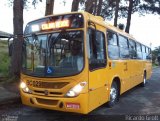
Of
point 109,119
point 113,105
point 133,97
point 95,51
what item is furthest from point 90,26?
point 133,97

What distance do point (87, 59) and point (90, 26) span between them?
0.92m

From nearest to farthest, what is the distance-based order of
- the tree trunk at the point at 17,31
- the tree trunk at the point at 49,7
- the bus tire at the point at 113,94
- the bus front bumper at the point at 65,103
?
the bus front bumper at the point at 65,103 < the bus tire at the point at 113,94 < the tree trunk at the point at 17,31 < the tree trunk at the point at 49,7

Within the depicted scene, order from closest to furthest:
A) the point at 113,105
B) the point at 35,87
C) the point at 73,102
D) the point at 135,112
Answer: the point at 73,102 < the point at 35,87 < the point at 135,112 < the point at 113,105

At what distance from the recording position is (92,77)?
828 cm

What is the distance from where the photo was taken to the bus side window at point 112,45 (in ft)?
→ 32.4

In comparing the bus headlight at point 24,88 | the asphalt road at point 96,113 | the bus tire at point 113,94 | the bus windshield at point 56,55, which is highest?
the bus windshield at point 56,55

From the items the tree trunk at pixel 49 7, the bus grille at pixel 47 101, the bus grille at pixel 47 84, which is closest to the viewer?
the bus grille at pixel 47 84

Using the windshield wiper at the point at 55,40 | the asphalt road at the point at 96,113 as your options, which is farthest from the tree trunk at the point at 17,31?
the windshield wiper at the point at 55,40

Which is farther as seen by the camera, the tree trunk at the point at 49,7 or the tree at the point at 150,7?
the tree at the point at 150,7

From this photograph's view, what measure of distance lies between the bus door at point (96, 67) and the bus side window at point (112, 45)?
630 millimetres

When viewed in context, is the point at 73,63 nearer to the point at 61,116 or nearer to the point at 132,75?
the point at 61,116

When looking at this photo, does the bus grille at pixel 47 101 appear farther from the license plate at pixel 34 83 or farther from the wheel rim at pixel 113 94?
the wheel rim at pixel 113 94

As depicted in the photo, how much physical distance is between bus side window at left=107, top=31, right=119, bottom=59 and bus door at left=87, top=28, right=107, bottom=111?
0.63 m

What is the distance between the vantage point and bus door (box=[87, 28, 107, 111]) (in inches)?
324
